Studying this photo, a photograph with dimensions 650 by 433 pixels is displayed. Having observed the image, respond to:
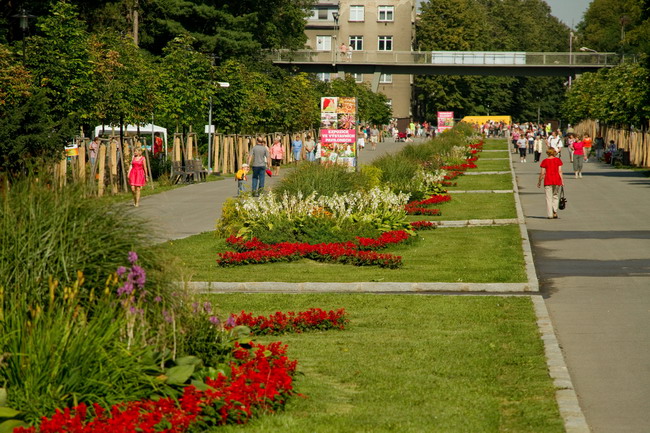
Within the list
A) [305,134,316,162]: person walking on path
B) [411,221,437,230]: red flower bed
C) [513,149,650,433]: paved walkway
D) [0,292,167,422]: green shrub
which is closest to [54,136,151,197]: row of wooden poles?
[411,221,437,230]: red flower bed

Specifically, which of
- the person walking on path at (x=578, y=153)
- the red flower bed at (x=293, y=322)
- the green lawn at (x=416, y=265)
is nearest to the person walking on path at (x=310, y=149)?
the person walking on path at (x=578, y=153)

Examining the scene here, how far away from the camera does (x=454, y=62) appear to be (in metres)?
96.8

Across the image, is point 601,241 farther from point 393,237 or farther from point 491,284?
point 491,284

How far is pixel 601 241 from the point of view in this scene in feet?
69.3

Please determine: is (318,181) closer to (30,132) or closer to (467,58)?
(30,132)

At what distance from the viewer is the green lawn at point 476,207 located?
26719 millimetres

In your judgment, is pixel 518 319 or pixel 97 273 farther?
pixel 518 319

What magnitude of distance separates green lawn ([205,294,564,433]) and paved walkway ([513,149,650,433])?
1.26ft

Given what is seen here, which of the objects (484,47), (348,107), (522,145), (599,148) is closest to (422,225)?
(348,107)

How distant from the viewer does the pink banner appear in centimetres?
3712

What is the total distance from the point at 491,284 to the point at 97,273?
7.78 meters

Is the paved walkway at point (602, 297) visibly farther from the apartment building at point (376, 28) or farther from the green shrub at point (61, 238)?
the apartment building at point (376, 28)

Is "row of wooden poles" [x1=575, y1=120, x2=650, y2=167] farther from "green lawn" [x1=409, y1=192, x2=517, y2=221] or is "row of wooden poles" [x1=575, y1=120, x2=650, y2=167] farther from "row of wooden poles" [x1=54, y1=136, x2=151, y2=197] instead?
"row of wooden poles" [x1=54, y1=136, x2=151, y2=197]

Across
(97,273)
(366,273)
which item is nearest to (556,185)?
(366,273)
